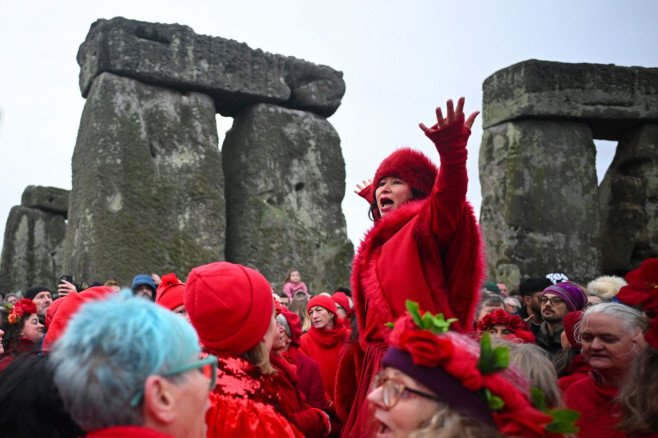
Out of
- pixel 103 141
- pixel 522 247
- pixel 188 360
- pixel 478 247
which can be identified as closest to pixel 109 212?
pixel 103 141

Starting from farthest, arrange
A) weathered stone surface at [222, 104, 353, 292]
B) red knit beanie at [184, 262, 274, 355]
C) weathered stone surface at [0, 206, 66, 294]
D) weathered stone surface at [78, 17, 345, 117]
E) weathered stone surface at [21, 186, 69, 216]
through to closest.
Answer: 1. weathered stone surface at [21, 186, 69, 216]
2. weathered stone surface at [0, 206, 66, 294]
3. weathered stone surface at [222, 104, 353, 292]
4. weathered stone surface at [78, 17, 345, 117]
5. red knit beanie at [184, 262, 274, 355]

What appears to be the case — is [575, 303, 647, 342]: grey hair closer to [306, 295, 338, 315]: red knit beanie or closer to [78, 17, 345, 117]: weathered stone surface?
[306, 295, 338, 315]: red knit beanie

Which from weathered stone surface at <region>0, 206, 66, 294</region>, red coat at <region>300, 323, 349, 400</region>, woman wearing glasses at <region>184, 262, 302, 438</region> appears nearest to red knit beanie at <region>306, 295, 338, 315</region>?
red coat at <region>300, 323, 349, 400</region>

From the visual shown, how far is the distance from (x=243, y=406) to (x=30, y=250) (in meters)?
11.3

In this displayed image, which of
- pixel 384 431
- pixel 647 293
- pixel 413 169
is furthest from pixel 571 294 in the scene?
pixel 384 431

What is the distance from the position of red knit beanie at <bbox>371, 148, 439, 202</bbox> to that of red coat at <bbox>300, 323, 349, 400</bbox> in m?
2.18

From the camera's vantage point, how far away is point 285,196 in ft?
30.2

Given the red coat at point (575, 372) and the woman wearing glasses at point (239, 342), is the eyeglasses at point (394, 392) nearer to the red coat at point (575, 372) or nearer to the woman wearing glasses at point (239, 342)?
the woman wearing glasses at point (239, 342)

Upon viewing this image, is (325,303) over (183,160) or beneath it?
beneath

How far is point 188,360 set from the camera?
1405 millimetres

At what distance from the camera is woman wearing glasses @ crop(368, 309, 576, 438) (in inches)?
56.4

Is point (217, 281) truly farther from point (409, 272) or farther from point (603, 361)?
point (603, 361)

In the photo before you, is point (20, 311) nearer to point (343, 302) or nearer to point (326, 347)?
point (326, 347)

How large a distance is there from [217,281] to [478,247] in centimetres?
99
